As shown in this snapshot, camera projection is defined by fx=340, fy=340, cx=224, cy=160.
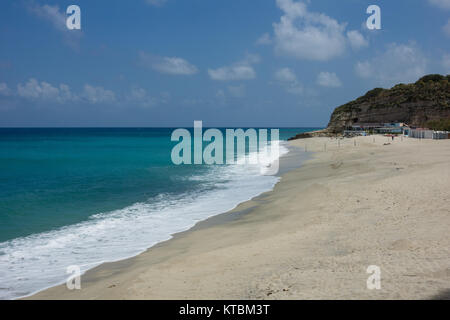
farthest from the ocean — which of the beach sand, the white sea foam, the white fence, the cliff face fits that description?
the cliff face

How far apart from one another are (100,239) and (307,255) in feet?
24.4

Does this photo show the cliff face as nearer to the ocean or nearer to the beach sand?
the ocean

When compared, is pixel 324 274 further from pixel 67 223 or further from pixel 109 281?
pixel 67 223

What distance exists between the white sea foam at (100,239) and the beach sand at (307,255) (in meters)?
0.81

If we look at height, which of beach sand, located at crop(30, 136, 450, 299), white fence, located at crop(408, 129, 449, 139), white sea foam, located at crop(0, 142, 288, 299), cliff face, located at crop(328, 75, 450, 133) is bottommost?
white sea foam, located at crop(0, 142, 288, 299)

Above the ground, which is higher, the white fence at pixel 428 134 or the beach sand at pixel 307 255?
the white fence at pixel 428 134

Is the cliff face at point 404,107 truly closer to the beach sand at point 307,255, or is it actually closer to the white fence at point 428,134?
the white fence at point 428,134

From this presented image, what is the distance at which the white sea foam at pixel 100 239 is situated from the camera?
8.95 metres

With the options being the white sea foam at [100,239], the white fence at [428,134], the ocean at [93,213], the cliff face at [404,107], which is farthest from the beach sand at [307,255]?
the cliff face at [404,107]

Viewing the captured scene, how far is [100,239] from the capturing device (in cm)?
1195

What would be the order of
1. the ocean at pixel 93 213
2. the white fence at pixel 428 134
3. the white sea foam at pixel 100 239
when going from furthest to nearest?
the white fence at pixel 428 134 → the ocean at pixel 93 213 → the white sea foam at pixel 100 239

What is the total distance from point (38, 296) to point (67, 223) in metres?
6.91

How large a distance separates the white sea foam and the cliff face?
6499 cm

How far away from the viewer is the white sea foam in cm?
895
